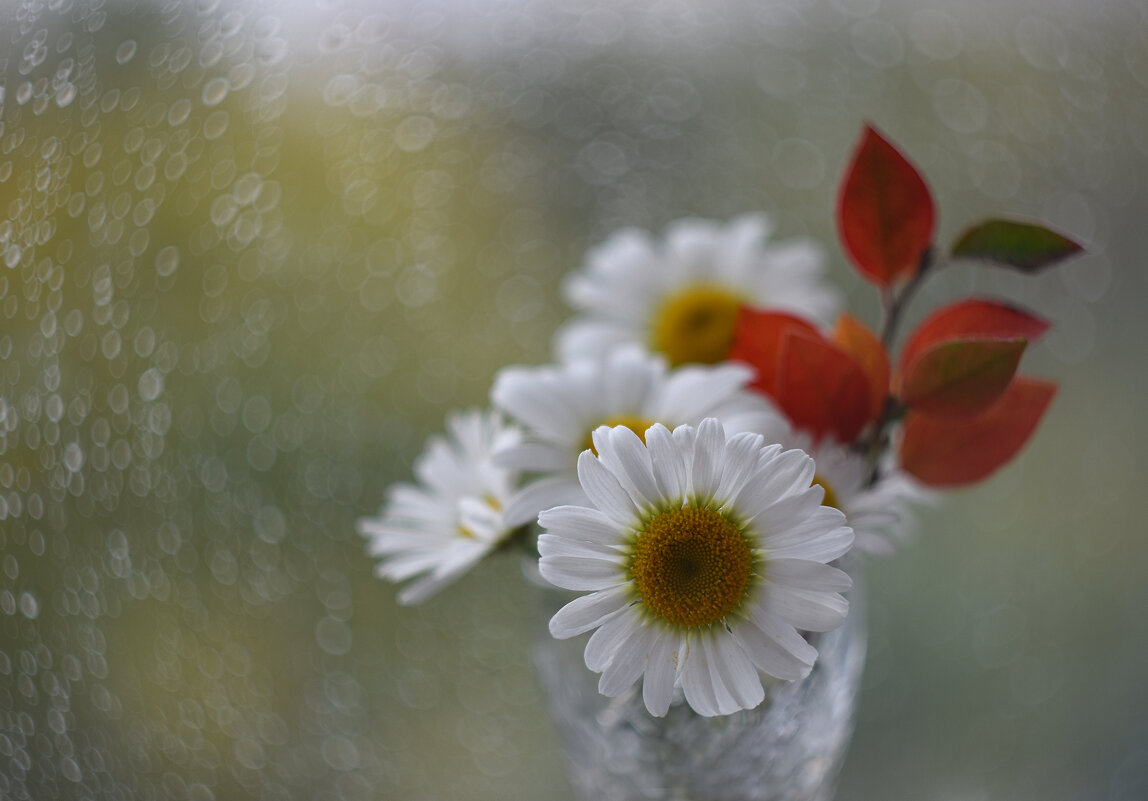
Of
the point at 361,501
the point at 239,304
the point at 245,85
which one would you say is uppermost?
the point at 245,85

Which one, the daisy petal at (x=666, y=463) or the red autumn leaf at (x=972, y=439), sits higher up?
the daisy petal at (x=666, y=463)

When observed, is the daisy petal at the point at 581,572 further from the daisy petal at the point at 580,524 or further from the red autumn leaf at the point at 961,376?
the red autumn leaf at the point at 961,376

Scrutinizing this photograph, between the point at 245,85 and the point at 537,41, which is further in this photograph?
the point at 537,41

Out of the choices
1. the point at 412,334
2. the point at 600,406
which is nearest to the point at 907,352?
the point at 600,406

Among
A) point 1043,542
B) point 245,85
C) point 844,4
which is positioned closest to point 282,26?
point 245,85

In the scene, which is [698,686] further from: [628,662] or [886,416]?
[886,416]

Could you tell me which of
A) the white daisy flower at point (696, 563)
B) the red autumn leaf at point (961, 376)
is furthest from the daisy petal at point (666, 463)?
the red autumn leaf at point (961, 376)

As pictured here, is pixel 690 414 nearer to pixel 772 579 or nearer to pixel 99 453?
pixel 772 579
